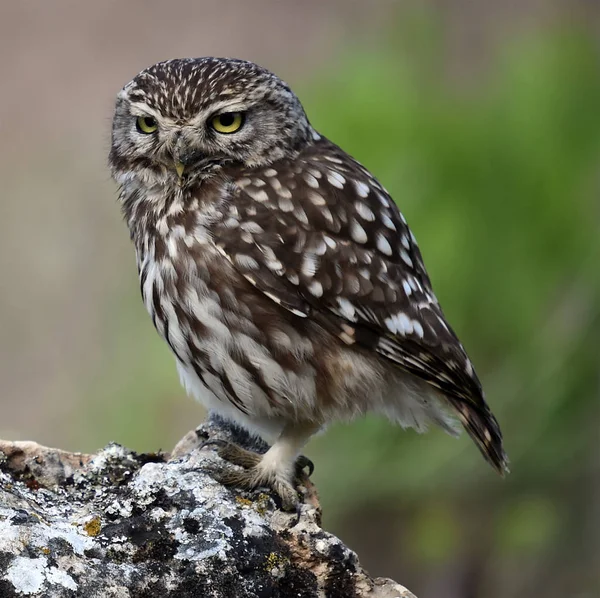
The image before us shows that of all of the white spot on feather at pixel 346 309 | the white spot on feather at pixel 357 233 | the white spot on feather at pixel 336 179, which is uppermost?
the white spot on feather at pixel 336 179

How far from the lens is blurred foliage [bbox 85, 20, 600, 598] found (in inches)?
173

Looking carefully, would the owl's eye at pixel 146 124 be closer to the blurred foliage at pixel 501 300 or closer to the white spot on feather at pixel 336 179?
the white spot on feather at pixel 336 179

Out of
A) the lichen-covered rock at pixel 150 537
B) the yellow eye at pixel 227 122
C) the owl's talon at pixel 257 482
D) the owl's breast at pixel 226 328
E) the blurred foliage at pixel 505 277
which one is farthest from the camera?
the blurred foliage at pixel 505 277

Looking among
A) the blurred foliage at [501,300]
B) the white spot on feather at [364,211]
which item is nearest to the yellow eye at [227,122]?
Result: the white spot on feather at [364,211]

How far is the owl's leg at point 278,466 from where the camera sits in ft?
8.61

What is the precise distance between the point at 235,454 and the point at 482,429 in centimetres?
81

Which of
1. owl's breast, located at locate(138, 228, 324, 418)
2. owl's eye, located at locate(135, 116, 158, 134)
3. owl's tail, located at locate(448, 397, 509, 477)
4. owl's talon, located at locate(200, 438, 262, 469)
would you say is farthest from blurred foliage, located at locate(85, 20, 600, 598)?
owl's eye, located at locate(135, 116, 158, 134)

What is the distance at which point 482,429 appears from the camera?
3.00 m

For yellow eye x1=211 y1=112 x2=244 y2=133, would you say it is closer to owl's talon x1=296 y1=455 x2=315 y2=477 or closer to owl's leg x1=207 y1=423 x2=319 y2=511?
owl's leg x1=207 y1=423 x2=319 y2=511

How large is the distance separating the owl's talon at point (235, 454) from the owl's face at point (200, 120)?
2.77 feet

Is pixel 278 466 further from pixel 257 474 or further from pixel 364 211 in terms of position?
pixel 364 211

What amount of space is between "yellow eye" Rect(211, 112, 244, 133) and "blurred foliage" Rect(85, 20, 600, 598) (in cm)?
187

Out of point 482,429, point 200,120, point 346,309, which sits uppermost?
point 200,120

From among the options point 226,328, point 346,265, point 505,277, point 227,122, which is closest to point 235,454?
point 226,328
